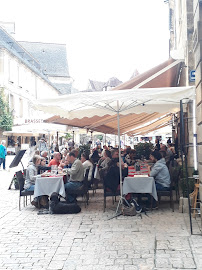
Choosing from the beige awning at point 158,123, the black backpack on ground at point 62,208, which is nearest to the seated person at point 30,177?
the black backpack on ground at point 62,208

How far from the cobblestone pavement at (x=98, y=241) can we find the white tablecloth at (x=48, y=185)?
0.50 metres

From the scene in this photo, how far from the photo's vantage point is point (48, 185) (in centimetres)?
741

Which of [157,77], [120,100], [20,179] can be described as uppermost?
[157,77]

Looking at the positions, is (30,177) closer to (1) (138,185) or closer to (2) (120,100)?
(1) (138,185)

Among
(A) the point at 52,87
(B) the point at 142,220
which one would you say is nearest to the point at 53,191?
(B) the point at 142,220

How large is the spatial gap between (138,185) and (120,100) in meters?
1.86

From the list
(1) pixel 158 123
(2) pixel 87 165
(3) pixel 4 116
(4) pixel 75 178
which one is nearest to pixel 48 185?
(4) pixel 75 178

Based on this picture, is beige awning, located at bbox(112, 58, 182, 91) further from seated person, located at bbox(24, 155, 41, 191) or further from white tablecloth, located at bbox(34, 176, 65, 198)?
seated person, located at bbox(24, 155, 41, 191)

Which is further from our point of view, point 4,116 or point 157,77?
point 4,116

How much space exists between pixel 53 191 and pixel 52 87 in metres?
44.4

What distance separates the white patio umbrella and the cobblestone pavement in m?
1.21

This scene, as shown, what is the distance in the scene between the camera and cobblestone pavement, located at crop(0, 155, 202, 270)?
14.1ft

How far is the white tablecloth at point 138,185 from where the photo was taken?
7.05 meters

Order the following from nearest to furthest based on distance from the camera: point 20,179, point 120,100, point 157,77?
point 120,100
point 20,179
point 157,77
